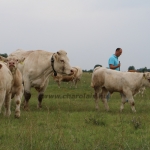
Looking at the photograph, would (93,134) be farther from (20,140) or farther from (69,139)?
(20,140)

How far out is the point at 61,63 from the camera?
40.4 ft

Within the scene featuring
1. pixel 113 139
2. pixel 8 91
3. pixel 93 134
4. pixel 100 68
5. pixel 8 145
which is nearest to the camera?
pixel 8 145

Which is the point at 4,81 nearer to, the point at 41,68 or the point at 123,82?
the point at 41,68

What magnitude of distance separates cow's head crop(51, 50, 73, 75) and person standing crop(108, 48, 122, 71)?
6.45ft

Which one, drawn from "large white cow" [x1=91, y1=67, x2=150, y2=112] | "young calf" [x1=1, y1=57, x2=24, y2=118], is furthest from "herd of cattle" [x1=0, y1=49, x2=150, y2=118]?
"young calf" [x1=1, y1=57, x2=24, y2=118]

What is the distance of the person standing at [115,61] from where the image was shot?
13.4 meters

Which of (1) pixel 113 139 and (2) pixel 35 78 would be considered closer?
(1) pixel 113 139

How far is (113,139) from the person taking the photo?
6.41 meters

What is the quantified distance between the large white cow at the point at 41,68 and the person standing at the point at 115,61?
6.23 ft

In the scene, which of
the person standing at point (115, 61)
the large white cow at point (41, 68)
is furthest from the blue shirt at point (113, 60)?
the large white cow at point (41, 68)

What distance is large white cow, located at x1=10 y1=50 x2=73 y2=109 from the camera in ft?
40.4

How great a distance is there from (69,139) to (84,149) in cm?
89

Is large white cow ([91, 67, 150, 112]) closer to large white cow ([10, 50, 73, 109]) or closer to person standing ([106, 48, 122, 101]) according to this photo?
person standing ([106, 48, 122, 101])

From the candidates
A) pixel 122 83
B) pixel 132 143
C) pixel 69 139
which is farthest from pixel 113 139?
pixel 122 83
